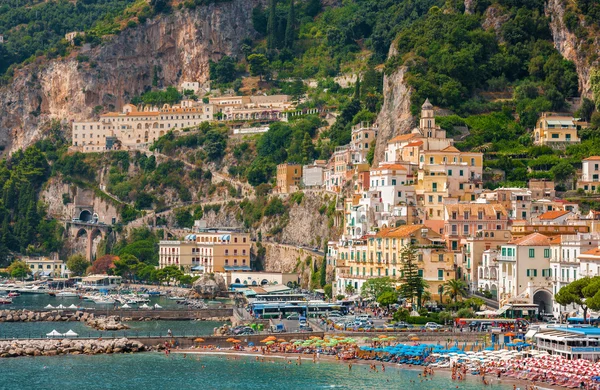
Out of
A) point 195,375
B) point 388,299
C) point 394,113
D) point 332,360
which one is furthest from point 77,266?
point 195,375

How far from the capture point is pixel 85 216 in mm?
161500

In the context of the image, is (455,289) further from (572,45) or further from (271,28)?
(271,28)

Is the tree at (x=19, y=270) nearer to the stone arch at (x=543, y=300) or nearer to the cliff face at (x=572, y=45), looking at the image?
the cliff face at (x=572, y=45)

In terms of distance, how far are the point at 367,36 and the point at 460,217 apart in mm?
70493

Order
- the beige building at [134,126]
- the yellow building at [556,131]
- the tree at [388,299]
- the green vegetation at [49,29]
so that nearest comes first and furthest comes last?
the tree at [388,299] < the yellow building at [556,131] < the beige building at [134,126] < the green vegetation at [49,29]

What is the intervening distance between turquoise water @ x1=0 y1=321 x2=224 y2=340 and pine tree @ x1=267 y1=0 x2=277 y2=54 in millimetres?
77280

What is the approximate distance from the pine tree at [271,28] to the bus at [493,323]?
93.3m

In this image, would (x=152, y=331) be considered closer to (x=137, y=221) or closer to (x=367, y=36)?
(x=137, y=221)

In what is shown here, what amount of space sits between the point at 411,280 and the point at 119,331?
20081 millimetres

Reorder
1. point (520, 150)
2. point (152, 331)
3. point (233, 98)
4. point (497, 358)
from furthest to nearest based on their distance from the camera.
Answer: point (233, 98), point (520, 150), point (152, 331), point (497, 358)

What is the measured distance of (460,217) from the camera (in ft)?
331

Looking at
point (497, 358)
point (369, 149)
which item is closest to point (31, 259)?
point (369, 149)

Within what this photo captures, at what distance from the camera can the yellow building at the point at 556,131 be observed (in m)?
115

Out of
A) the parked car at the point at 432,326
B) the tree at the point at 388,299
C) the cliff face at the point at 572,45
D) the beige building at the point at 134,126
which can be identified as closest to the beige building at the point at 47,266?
the beige building at the point at 134,126
